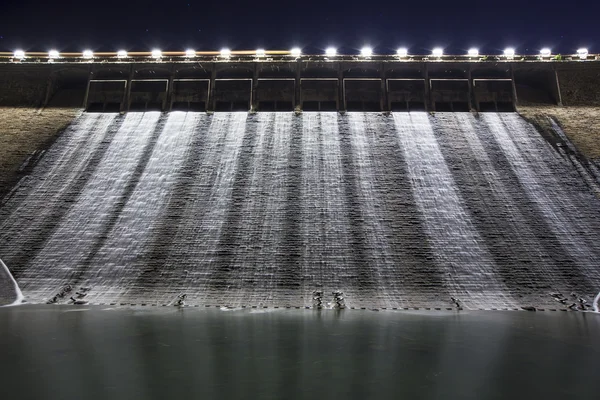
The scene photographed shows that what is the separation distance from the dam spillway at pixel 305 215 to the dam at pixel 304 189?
0.32 ft

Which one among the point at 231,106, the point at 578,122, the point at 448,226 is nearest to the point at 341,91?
the point at 231,106

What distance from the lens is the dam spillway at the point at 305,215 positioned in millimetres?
16406

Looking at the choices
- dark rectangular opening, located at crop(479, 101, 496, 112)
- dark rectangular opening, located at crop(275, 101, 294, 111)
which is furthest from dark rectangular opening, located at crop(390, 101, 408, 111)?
dark rectangular opening, located at crop(275, 101, 294, 111)

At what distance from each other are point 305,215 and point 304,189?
219cm

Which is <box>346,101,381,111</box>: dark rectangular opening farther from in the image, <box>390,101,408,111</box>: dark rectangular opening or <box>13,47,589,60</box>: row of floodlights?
<box>13,47,589,60</box>: row of floodlights

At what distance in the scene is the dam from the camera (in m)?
16.6

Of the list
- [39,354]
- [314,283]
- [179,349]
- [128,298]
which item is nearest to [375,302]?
[314,283]

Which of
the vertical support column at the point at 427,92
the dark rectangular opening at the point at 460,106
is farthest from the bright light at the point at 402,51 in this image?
the dark rectangular opening at the point at 460,106

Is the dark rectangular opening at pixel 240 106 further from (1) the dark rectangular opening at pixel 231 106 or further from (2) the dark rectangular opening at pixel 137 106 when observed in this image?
(2) the dark rectangular opening at pixel 137 106

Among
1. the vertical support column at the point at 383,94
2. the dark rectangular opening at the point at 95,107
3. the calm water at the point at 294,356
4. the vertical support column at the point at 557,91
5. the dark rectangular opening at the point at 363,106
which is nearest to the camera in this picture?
the calm water at the point at 294,356

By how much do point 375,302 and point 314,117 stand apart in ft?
54.5

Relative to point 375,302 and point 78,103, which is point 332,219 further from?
point 78,103

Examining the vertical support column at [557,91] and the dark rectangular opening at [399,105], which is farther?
the dark rectangular opening at [399,105]

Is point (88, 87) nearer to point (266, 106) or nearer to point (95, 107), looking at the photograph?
point (95, 107)
